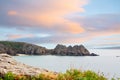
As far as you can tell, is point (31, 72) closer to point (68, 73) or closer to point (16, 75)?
point (16, 75)

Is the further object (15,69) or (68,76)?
(15,69)

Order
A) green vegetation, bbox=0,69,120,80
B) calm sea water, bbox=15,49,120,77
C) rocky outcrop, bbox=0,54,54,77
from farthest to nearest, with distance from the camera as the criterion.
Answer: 1. calm sea water, bbox=15,49,120,77
2. rocky outcrop, bbox=0,54,54,77
3. green vegetation, bbox=0,69,120,80

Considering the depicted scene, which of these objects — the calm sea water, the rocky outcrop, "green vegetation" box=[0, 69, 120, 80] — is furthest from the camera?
the calm sea water

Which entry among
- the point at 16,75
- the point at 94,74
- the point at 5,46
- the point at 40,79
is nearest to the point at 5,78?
the point at 16,75

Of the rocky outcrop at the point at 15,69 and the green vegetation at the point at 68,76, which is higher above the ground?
the rocky outcrop at the point at 15,69

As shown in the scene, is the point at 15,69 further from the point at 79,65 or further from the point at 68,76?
the point at 79,65

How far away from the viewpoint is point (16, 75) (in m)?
15.6

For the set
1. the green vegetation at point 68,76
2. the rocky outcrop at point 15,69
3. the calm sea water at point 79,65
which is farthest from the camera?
the calm sea water at point 79,65

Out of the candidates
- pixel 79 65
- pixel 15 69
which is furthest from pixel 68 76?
pixel 79 65

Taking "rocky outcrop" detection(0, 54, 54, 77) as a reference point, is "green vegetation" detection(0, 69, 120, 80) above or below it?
below

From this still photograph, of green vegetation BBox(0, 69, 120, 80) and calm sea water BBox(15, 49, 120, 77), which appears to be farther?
calm sea water BBox(15, 49, 120, 77)

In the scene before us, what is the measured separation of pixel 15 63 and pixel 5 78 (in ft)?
7.76

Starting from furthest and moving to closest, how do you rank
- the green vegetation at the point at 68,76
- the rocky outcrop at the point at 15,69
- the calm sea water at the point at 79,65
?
the calm sea water at the point at 79,65, the rocky outcrop at the point at 15,69, the green vegetation at the point at 68,76

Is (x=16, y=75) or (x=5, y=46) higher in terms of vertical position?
(x=5, y=46)
